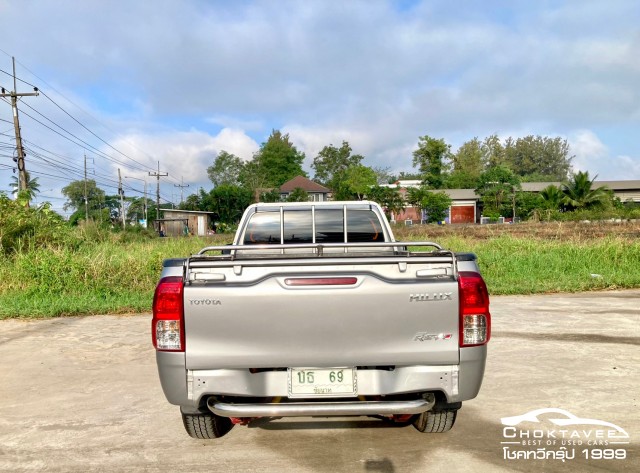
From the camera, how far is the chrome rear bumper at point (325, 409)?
305 centimetres

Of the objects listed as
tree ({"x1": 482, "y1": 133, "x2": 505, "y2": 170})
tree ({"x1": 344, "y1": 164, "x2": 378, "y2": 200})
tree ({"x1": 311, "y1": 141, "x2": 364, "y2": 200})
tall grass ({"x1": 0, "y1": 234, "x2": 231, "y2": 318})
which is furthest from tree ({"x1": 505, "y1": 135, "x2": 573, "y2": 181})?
tall grass ({"x1": 0, "y1": 234, "x2": 231, "y2": 318})

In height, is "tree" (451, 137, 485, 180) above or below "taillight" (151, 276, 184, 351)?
above

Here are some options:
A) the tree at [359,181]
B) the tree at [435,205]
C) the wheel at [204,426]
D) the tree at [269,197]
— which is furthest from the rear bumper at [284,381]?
the tree at [269,197]

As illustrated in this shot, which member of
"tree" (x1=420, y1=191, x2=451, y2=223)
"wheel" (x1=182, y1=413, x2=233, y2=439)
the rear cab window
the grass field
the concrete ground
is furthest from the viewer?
"tree" (x1=420, y1=191, x2=451, y2=223)

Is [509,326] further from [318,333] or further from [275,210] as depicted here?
[318,333]

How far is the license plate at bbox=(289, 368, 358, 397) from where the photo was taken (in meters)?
3.13

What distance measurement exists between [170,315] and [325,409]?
3.54 feet

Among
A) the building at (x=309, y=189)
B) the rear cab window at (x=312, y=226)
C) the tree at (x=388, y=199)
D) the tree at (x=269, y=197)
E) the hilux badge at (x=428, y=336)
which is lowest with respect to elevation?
the hilux badge at (x=428, y=336)

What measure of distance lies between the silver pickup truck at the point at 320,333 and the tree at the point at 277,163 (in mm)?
92900

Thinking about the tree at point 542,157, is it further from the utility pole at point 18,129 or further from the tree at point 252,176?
the utility pole at point 18,129

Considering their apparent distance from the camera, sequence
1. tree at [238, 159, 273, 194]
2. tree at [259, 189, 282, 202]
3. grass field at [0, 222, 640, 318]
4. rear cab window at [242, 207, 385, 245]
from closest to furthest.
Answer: rear cab window at [242, 207, 385, 245], grass field at [0, 222, 640, 318], tree at [259, 189, 282, 202], tree at [238, 159, 273, 194]

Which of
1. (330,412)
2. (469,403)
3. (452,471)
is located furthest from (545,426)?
(330,412)

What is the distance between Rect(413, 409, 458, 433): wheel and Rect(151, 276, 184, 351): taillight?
1838 mm

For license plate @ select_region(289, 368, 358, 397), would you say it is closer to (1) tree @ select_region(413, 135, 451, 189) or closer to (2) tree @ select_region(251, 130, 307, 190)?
(1) tree @ select_region(413, 135, 451, 189)
